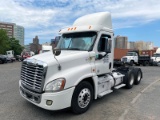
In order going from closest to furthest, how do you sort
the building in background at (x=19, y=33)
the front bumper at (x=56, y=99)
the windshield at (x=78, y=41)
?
the front bumper at (x=56, y=99) < the windshield at (x=78, y=41) < the building in background at (x=19, y=33)

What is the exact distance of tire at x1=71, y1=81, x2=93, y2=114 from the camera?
521 cm

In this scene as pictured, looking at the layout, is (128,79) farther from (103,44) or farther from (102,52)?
(103,44)

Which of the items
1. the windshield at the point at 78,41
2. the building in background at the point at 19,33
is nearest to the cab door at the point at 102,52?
the windshield at the point at 78,41

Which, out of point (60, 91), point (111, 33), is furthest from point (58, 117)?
point (111, 33)

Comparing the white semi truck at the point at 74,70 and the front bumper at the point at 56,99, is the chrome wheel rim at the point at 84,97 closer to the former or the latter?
the white semi truck at the point at 74,70

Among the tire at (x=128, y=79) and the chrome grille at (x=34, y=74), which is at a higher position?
the chrome grille at (x=34, y=74)

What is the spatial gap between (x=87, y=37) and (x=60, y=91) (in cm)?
224

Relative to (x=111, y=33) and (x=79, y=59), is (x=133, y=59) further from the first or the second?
(x=79, y=59)

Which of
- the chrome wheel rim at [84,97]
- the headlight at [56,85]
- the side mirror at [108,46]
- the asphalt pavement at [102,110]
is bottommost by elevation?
the asphalt pavement at [102,110]

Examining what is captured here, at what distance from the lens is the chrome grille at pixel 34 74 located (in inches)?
191

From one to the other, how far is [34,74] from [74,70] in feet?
3.64

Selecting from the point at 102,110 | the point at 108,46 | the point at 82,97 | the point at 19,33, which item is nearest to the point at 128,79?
the point at 108,46

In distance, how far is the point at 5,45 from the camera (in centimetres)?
6009

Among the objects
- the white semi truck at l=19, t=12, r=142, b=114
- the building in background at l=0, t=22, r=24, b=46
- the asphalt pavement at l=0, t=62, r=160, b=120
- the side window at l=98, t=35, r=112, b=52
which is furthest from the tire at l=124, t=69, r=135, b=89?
the building in background at l=0, t=22, r=24, b=46
